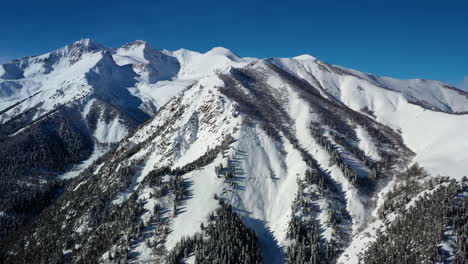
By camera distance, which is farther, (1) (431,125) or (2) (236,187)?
(1) (431,125)

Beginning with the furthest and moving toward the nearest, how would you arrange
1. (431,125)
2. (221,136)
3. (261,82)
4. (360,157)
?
1. (261,82)
2. (431,125)
3. (221,136)
4. (360,157)

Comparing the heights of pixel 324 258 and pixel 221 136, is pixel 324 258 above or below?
below

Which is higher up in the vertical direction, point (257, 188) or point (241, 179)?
point (241, 179)

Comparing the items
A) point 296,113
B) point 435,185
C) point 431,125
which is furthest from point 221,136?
point 431,125

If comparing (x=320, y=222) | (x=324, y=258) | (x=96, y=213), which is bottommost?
(x=324, y=258)

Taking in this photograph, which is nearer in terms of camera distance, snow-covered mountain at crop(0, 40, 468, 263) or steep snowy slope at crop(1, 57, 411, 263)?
snow-covered mountain at crop(0, 40, 468, 263)

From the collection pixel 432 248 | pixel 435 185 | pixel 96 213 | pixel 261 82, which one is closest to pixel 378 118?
pixel 261 82

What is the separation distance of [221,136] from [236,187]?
29.3m

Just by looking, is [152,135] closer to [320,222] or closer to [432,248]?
[320,222]

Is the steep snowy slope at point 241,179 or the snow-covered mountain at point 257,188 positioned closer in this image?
the snow-covered mountain at point 257,188

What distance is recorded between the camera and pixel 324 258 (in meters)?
71.1

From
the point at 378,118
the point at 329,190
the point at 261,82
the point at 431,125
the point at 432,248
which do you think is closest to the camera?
the point at 432,248

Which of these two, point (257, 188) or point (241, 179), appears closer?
point (257, 188)

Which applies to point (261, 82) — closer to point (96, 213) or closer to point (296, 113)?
point (296, 113)
